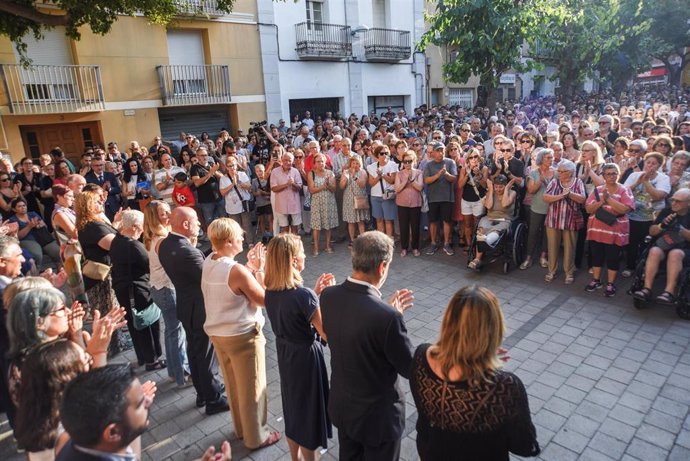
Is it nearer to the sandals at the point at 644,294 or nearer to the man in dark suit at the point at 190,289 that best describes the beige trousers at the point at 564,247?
the sandals at the point at 644,294

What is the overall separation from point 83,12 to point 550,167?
8836 millimetres

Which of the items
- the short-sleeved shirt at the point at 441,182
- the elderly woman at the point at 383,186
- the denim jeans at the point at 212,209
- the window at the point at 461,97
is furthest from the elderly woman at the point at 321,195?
the window at the point at 461,97

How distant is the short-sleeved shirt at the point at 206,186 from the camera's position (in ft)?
27.5

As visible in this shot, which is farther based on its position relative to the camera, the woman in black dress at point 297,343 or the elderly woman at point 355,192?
the elderly woman at point 355,192

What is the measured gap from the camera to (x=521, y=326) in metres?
5.25

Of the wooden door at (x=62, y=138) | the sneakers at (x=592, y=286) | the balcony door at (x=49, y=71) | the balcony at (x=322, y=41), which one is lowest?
the sneakers at (x=592, y=286)

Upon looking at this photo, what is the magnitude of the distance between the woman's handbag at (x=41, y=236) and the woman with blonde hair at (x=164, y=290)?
4331 mm

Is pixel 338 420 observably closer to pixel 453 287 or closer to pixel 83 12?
pixel 453 287

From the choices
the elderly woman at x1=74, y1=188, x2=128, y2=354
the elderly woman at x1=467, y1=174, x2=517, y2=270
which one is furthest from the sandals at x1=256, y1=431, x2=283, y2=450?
the elderly woman at x1=467, y1=174, x2=517, y2=270

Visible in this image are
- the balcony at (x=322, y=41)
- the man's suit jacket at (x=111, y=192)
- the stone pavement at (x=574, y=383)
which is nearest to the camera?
the stone pavement at (x=574, y=383)

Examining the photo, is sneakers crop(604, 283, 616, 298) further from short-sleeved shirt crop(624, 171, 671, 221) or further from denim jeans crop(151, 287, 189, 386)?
denim jeans crop(151, 287, 189, 386)

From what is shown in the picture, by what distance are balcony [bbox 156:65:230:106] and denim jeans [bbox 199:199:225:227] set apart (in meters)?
7.72

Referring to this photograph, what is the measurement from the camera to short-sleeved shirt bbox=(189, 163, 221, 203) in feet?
27.5

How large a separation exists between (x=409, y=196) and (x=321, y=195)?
153 cm
